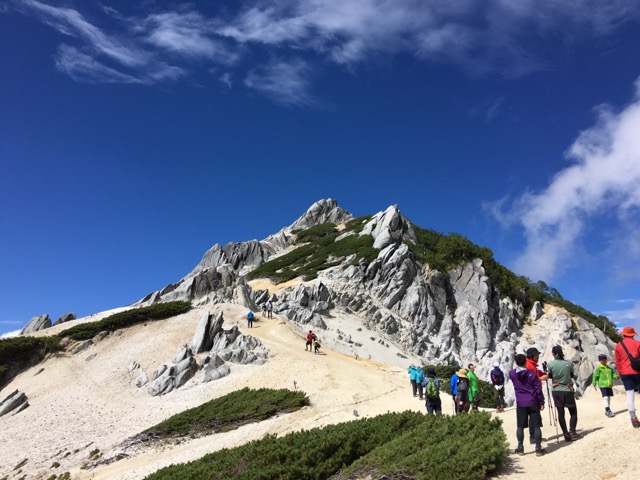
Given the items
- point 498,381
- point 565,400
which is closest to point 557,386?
point 565,400

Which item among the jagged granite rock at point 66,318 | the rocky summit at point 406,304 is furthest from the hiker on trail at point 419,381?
the jagged granite rock at point 66,318

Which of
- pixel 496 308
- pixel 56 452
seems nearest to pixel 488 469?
pixel 56 452

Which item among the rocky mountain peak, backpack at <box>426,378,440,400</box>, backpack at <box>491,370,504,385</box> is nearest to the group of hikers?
backpack at <box>491,370,504,385</box>

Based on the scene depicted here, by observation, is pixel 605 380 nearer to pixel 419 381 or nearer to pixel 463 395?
pixel 463 395

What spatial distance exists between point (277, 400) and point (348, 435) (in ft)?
36.7

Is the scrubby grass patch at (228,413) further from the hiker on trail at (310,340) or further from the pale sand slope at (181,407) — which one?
the hiker on trail at (310,340)

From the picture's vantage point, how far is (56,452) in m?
23.5

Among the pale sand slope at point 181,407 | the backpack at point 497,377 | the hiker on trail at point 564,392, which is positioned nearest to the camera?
the pale sand slope at point 181,407

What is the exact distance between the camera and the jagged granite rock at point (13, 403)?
29.5 metres

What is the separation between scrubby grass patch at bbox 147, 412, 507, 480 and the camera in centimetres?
978

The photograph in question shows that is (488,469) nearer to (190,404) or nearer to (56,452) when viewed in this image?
(190,404)

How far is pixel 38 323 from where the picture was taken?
48719 mm

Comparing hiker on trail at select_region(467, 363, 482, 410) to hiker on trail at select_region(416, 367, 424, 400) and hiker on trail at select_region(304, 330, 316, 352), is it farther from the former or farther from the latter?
hiker on trail at select_region(304, 330, 316, 352)

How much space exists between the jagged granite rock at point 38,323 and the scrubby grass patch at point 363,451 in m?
41.3
